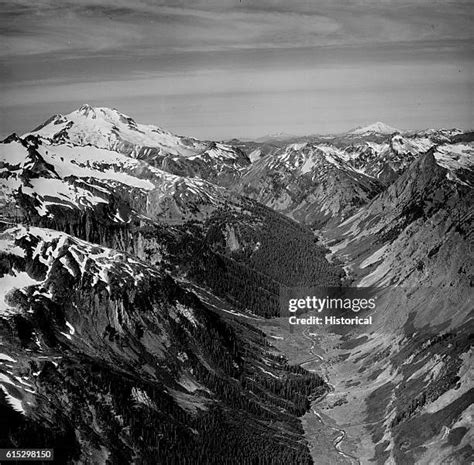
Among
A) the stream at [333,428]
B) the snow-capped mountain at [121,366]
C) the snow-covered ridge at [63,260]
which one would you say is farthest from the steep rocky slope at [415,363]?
the snow-covered ridge at [63,260]

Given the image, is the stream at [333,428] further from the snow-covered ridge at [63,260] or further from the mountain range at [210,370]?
the snow-covered ridge at [63,260]

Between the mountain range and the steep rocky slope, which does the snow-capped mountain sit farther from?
the steep rocky slope

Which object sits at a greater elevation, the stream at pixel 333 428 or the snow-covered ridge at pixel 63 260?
the snow-covered ridge at pixel 63 260

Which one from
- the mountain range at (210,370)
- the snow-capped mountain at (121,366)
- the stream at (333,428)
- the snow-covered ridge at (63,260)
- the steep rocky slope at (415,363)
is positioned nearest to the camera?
the snow-capped mountain at (121,366)

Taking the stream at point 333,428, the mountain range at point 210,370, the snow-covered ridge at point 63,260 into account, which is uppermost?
the snow-covered ridge at point 63,260

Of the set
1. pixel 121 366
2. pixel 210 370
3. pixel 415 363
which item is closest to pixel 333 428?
pixel 415 363

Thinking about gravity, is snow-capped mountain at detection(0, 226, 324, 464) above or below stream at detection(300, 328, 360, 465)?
above

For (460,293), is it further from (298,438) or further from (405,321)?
(298,438)

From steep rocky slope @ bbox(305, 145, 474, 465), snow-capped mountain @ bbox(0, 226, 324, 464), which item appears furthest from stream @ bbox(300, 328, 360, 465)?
snow-capped mountain @ bbox(0, 226, 324, 464)

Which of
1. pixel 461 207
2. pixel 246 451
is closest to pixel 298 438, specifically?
pixel 246 451

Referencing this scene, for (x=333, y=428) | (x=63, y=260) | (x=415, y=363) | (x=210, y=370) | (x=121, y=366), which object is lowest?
(x=333, y=428)

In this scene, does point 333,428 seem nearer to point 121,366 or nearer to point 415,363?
point 415,363
